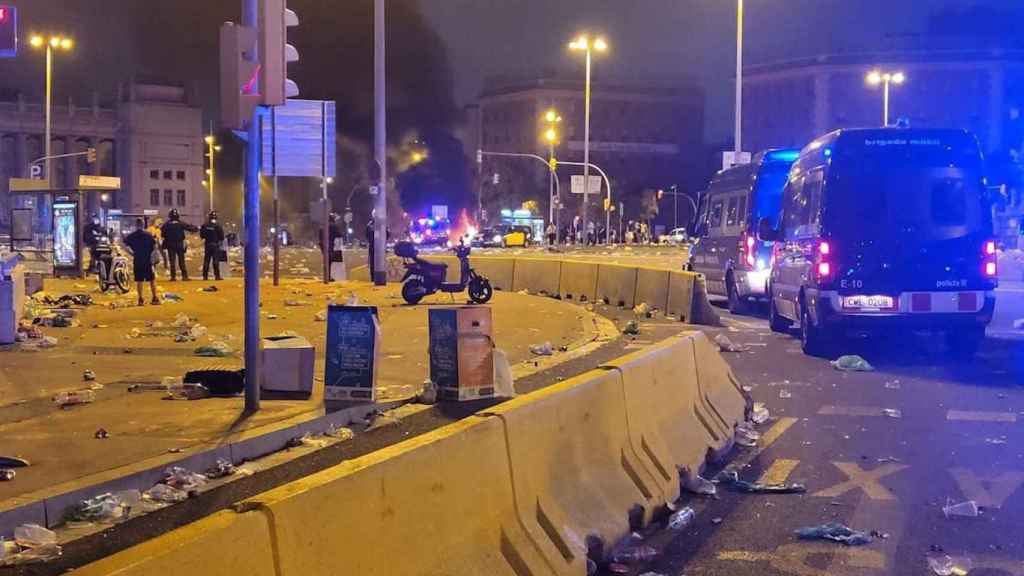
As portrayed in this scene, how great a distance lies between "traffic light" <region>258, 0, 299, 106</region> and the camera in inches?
362

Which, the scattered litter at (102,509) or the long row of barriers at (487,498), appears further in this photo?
the scattered litter at (102,509)

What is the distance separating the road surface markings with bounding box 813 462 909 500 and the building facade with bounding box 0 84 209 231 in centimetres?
10639

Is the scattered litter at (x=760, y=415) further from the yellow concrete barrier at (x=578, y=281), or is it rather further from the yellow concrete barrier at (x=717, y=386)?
the yellow concrete barrier at (x=578, y=281)

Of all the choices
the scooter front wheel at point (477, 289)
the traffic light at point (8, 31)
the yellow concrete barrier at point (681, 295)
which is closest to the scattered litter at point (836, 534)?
the traffic light at point (8, 31)

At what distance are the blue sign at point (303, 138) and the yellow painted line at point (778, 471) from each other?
1771 cm

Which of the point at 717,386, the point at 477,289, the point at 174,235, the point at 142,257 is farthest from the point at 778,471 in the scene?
the point at 174,235

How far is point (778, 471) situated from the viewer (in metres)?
8.16

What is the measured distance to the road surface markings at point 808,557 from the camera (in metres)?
5.83

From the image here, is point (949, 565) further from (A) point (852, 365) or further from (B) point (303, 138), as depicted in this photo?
(B) point (303, 138)

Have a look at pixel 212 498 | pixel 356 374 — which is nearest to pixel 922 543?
pixel 212 498

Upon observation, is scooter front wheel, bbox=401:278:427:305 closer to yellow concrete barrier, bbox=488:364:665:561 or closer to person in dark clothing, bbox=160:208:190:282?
person in dark clothing, bbox=160:208:190:282

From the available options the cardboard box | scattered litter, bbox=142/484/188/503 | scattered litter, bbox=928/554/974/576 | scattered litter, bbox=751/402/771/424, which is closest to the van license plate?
scattered litter, bbox=751/402/771/424

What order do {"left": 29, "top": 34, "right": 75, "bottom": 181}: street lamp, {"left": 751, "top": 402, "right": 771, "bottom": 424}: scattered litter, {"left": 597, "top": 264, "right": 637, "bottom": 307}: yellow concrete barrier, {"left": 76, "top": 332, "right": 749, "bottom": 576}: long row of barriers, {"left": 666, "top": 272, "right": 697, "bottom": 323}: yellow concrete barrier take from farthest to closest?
{"left": 29, "top": 34, "right": 75, "bottom": 181}: street lamp < {"left": 597, "top": 264, "right": 637, "bottom": 307}: yellow concrete barrier < {"left": 666, "top": 272, "right": 697, "bottom": 323}: yellow concrete barrier < {"left": 751, "top": 402, "right": 771, "bottom": 424}: scattered litter < {"left": 76, "top": 332, "right": 749, "bottom": 576}: long row of barriers

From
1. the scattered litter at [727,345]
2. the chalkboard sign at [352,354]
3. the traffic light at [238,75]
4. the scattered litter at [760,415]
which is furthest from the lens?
the scattered litter at [727,345]
